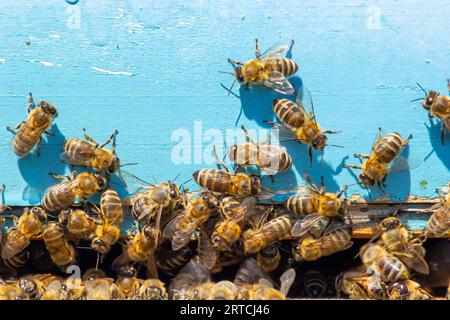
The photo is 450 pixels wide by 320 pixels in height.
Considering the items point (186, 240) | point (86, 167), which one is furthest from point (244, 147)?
point (86, 167)

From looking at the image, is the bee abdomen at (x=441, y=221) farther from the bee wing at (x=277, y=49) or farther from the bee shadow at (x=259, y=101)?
the bee wing at (x=277, y=49)

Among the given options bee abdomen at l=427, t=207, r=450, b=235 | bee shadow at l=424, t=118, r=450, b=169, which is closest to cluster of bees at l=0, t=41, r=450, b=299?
bee abdomen at l=427, t=207, r=450, b=235

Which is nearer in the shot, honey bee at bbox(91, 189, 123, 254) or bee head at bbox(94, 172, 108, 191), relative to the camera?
honey bee at bbox(91, 189, 123, 254)

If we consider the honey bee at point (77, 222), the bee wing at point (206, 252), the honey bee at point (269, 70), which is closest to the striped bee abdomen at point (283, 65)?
the honey bee at point (269, 70)

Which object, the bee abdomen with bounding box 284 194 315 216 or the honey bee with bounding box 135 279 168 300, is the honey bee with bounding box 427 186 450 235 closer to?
the bee abdomen with bounding box 284 194 315 216

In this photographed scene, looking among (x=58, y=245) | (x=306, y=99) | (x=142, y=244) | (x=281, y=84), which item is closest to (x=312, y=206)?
(x=306, y=99)

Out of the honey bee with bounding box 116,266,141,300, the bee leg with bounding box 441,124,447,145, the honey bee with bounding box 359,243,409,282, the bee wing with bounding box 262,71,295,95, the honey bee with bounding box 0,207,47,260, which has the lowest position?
the honey bee with bounding box 116,266,141,300

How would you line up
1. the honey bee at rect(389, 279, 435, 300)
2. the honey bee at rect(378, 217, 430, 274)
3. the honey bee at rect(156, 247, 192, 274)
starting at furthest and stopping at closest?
the honey bee at rect(156, 247, 192, 274) → the honey bee at rect(378, 217, 430, 274) → the honey bee at rect(389, 279, 435, 300)

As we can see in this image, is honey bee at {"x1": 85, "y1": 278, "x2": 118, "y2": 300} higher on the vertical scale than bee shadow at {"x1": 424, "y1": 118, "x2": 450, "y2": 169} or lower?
lower
